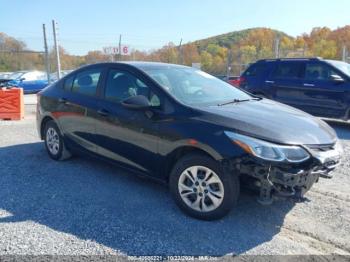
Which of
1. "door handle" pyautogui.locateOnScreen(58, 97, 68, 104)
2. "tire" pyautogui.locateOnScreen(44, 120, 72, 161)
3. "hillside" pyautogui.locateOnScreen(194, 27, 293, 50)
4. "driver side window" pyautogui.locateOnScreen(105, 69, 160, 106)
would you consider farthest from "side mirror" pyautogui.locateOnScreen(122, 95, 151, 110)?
"hillside" pyautogui.locateOnScreen(194, 27, 293, 50)

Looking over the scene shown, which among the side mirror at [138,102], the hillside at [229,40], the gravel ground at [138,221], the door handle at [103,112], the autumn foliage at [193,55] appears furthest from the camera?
the hillside at [229,40]

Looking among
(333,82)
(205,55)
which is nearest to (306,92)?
(333,82)

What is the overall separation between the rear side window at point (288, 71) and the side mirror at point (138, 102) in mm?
6437

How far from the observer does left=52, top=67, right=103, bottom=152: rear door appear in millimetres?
4605

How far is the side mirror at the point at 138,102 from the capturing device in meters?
3.76

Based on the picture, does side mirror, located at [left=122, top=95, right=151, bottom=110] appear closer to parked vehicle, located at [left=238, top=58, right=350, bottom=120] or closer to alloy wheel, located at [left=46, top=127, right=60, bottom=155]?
alloy wheel, located at [left=46, top=127, right=60, bottom=155]

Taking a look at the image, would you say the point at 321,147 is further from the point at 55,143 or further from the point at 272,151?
the point at 55,143

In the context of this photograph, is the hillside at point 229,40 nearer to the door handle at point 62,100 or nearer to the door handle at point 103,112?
the door handle at point 62,100

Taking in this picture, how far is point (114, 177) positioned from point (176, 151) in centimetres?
145

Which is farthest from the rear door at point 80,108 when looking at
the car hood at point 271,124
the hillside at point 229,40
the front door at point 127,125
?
the hillside at point 229,40

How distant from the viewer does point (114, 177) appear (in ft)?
15.4

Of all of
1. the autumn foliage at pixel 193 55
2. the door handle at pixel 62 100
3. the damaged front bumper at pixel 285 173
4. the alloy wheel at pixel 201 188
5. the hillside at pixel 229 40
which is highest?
the hillside at pixel 229 40

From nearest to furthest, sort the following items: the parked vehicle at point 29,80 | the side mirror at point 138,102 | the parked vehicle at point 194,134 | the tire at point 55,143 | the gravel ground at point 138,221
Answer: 1. the gravel ground at point 138,221
2. the parked vehicle at point 194,134
3. the side mirror at point 138,102
4. the tire at point 55,143
5. the parked vehicle at point 29,80

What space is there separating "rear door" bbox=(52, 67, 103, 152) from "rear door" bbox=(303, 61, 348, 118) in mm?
6039
